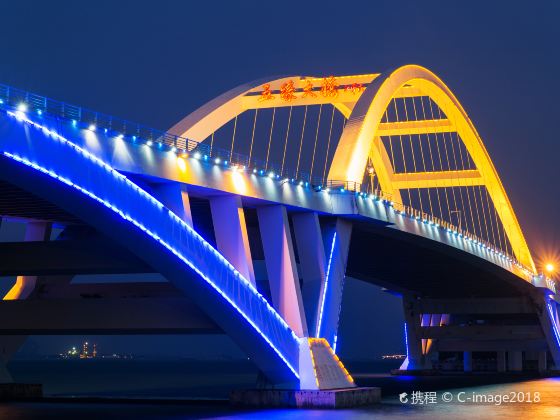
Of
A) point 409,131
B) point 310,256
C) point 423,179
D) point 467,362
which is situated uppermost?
point 409,131

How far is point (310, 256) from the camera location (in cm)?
4656

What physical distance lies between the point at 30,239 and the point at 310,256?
42.1 feet

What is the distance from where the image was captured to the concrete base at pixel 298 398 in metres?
40.7

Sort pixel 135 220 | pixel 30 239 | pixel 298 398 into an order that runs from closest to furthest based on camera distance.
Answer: pixel 135 220 → pixel 298 398 → pixel 30 239

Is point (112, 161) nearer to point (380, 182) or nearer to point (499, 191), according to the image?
point (380, 182)

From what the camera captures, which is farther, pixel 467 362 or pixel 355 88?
pixel 467 362

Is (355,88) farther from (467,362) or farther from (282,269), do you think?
(467,362)

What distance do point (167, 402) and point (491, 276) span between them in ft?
130

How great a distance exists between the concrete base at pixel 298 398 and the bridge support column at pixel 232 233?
17.5 ft

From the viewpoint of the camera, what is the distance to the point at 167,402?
172ft

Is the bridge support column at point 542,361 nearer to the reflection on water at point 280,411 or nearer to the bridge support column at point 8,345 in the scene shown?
the reflection on water at point 280,411

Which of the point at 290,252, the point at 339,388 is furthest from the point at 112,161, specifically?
the point at 339,388

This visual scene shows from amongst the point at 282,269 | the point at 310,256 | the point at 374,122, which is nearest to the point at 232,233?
the point at 282,269

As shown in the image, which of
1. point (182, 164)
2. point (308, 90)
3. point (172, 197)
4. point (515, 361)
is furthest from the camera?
point (515, 361)
